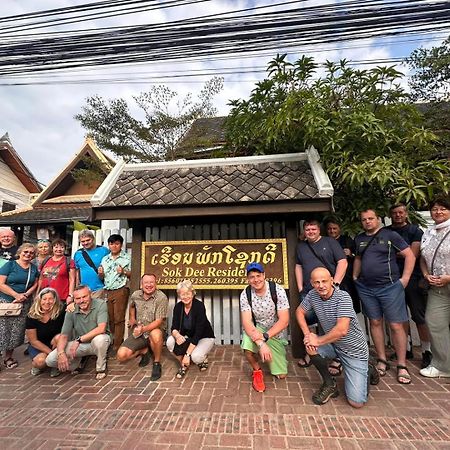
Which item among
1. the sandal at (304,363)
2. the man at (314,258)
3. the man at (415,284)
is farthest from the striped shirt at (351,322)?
the man at (415,284)

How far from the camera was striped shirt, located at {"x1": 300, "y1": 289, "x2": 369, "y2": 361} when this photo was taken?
2684 millimetres

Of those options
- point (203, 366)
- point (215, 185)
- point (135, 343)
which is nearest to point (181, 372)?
point (203, 366)

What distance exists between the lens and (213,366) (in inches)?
144

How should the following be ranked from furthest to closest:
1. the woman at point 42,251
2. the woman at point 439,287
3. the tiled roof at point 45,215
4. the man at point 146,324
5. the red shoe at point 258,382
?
the tiled roof at point 45,215 → the woman at point 42,251 → the man at point 146,324 → the woman at point 439,287 → the red shoe at point 258,382

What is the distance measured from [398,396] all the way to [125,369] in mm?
3296

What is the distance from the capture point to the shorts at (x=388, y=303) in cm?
321

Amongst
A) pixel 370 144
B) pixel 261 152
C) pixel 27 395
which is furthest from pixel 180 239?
pixel 370 144

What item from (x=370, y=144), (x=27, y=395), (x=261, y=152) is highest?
(x=261, y=152)

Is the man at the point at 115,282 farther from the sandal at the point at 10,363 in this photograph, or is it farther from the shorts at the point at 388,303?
the shorts at the point at 388,303

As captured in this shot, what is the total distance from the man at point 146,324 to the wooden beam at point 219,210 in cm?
96

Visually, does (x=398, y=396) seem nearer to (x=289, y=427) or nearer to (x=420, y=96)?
(x=289, y=427)

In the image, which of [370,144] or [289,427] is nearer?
[289,427]

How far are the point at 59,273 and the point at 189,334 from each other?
2.26 m

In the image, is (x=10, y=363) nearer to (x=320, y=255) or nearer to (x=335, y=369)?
(x=335, y=369)
